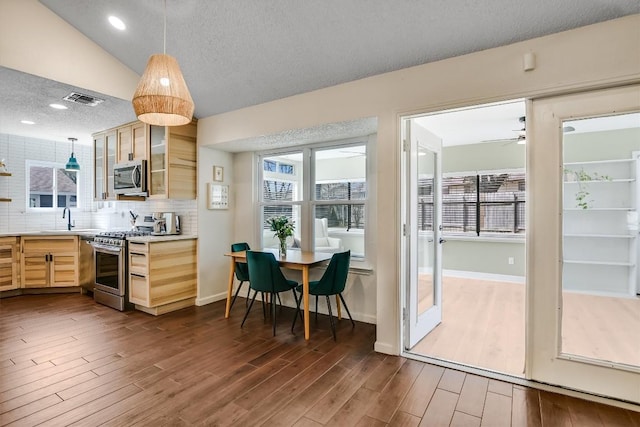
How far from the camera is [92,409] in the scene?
206 cm

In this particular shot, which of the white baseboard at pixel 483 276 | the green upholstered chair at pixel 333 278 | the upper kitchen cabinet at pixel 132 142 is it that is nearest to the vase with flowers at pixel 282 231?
the green upholstered chair at pixel 333 278

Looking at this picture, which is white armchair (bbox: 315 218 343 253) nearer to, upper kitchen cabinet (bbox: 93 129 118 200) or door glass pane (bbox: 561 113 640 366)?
door glass pane (bbox: 561 113 640 366)

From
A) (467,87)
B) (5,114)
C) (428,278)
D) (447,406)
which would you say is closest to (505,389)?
Result: (447,406)

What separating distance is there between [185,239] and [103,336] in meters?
1.40

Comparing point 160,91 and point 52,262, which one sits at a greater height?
point 160,91

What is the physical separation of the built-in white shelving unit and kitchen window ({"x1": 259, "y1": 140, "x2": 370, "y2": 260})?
1948 millimetres

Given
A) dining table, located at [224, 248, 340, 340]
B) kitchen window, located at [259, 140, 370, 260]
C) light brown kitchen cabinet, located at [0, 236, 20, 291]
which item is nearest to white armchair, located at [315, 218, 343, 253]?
kitchen window, located at [259, 140, 370, 260]

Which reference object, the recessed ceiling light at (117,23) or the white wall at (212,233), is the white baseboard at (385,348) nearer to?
the white wall at (212,233)

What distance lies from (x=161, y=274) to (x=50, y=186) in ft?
11.8

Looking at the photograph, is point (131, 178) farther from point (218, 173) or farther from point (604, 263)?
point (604, 263)

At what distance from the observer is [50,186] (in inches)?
227

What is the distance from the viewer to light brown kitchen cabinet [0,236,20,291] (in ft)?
15.5

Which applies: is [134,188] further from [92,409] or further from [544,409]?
[544,409]

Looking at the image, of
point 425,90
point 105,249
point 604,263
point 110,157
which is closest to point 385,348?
point 604,263
